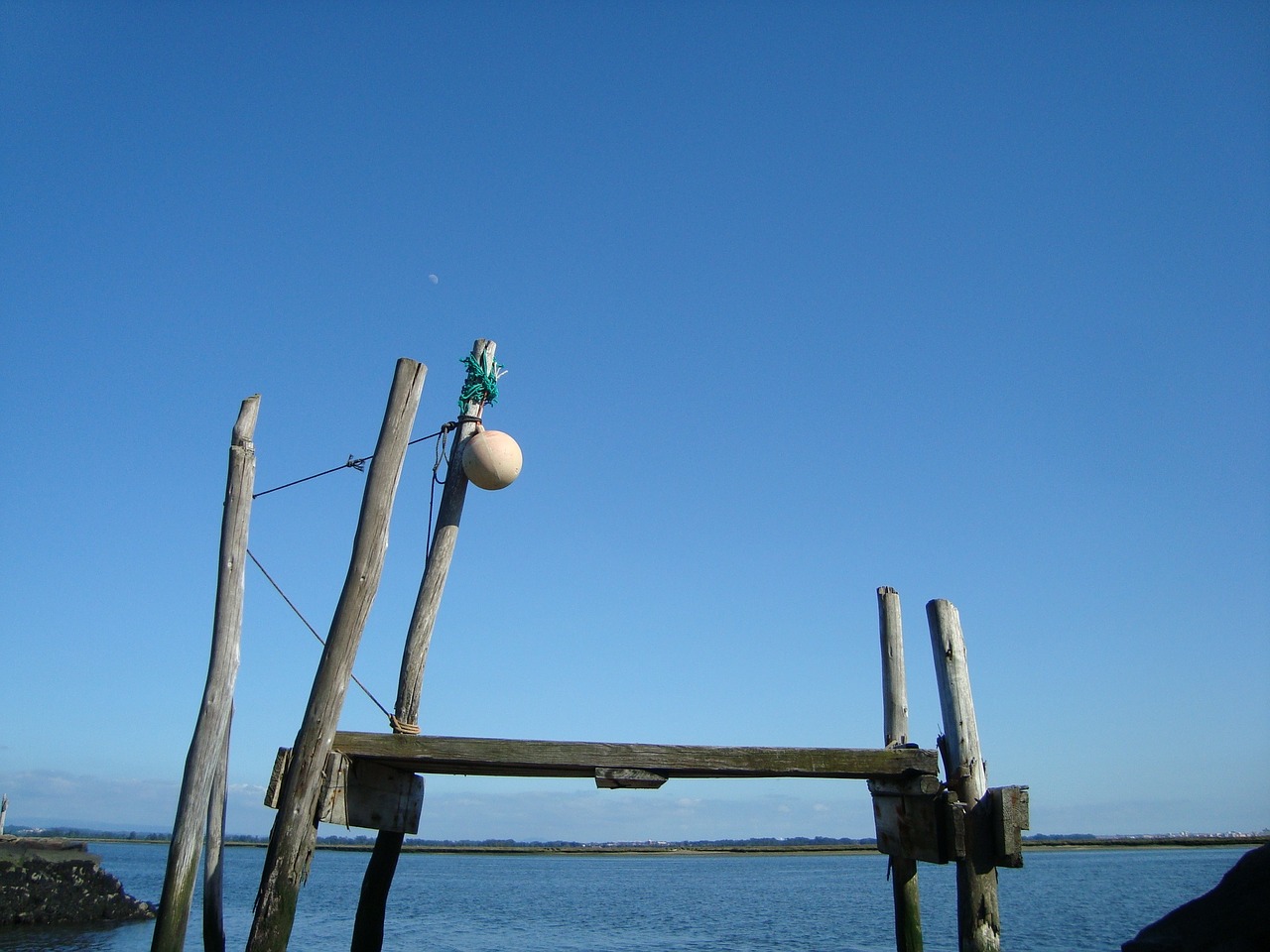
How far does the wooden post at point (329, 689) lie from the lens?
618 cm

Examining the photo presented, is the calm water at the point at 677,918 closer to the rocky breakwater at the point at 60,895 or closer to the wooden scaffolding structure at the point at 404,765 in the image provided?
the rocky breakwater at the point at 60,895

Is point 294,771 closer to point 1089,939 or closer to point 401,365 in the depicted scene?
point 401,365

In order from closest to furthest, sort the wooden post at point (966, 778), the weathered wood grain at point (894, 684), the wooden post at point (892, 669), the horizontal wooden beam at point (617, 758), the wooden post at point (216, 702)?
the horizontal wooden beam at point (617, 758), the wooden post at point (216, 702), the wooden post at point (966, 778), the weathered wood grain at point (894, 684), the wooden post at point (892, 669)

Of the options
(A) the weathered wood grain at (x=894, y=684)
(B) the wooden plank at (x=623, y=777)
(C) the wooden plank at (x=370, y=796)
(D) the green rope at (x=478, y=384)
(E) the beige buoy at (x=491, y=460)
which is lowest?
(C) the wooden plank at (x=370, y=796)

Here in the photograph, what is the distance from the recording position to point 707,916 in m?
36.3

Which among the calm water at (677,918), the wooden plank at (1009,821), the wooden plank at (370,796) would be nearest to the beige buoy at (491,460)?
the wooden plank at (370,796)

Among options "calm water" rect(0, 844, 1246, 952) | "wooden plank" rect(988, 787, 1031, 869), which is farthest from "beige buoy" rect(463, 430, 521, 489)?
"calm water" rect(0, 844, 1246, 952)

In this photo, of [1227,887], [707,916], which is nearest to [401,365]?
[1227,887]

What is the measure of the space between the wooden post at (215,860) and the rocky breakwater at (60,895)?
69.8ft

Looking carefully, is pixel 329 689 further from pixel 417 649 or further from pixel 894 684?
pixel 894 684

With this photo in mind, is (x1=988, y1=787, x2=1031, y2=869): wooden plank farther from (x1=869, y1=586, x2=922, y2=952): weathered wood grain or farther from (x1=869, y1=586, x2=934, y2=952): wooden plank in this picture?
(x1=869, y1=586, x2=922, y2=952): weathered wood grain

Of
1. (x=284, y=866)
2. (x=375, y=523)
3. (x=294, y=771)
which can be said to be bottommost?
(x=284, y=866)

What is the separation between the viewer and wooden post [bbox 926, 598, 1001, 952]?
7.36 meters

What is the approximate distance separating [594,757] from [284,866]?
2.16 m
